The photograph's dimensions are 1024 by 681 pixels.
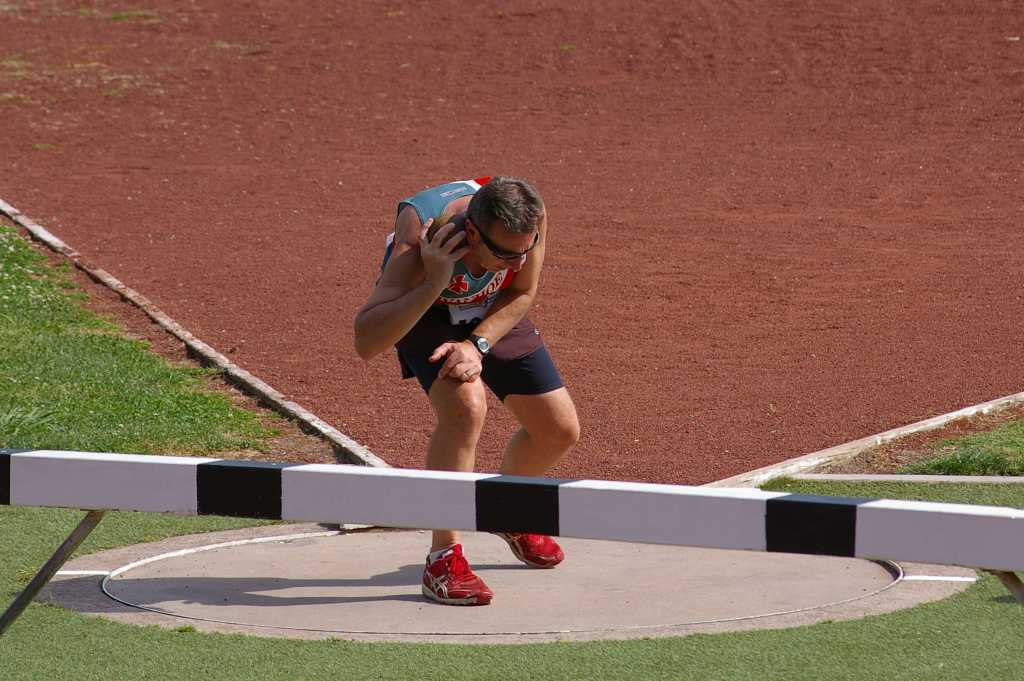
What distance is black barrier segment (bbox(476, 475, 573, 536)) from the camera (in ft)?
12.1

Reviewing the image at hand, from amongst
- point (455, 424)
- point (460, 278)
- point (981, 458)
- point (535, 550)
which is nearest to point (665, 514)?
point (455, 424)

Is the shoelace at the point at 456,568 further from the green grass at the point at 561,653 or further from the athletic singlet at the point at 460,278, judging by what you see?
the athletic singlet at the point at 460,278

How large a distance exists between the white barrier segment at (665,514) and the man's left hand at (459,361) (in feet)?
4.78

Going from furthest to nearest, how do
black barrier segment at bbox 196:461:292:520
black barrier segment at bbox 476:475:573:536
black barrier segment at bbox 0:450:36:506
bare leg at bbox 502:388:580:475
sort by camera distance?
1. bare leg at bbox 502:388:580:475
2. black barrier segment at bbox 0:450:36:506
3. black barrier segment at bbox 196:461:292:520
4. black barrier segment at bbox 476:475:573:536

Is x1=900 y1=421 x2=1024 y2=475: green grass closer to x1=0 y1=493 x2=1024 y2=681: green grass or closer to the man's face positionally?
x1=0 y1=493 x2=1024 y2=681: green grass

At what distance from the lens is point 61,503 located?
4.05 meters

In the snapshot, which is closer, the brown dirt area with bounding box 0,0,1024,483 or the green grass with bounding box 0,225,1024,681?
the green grass with bounding box 0,225,1024,681

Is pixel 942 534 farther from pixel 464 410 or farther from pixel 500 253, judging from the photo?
pixel 464 410

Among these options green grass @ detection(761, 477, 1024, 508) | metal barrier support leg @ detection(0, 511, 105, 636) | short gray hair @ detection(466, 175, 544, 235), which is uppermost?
short gray hair @ detection(466, 175, 544, 235)

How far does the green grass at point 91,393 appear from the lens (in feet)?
25.7

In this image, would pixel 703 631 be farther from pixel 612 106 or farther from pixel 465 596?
pixel 612 106

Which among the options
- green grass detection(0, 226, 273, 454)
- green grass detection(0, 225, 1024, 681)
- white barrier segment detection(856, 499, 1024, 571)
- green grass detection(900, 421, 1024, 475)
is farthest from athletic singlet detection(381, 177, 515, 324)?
green grass detection(0, 226, 273, 454)

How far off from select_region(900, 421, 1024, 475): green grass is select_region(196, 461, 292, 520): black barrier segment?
3.89 metres

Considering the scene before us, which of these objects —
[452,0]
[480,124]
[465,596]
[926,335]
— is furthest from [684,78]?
[465,596]
